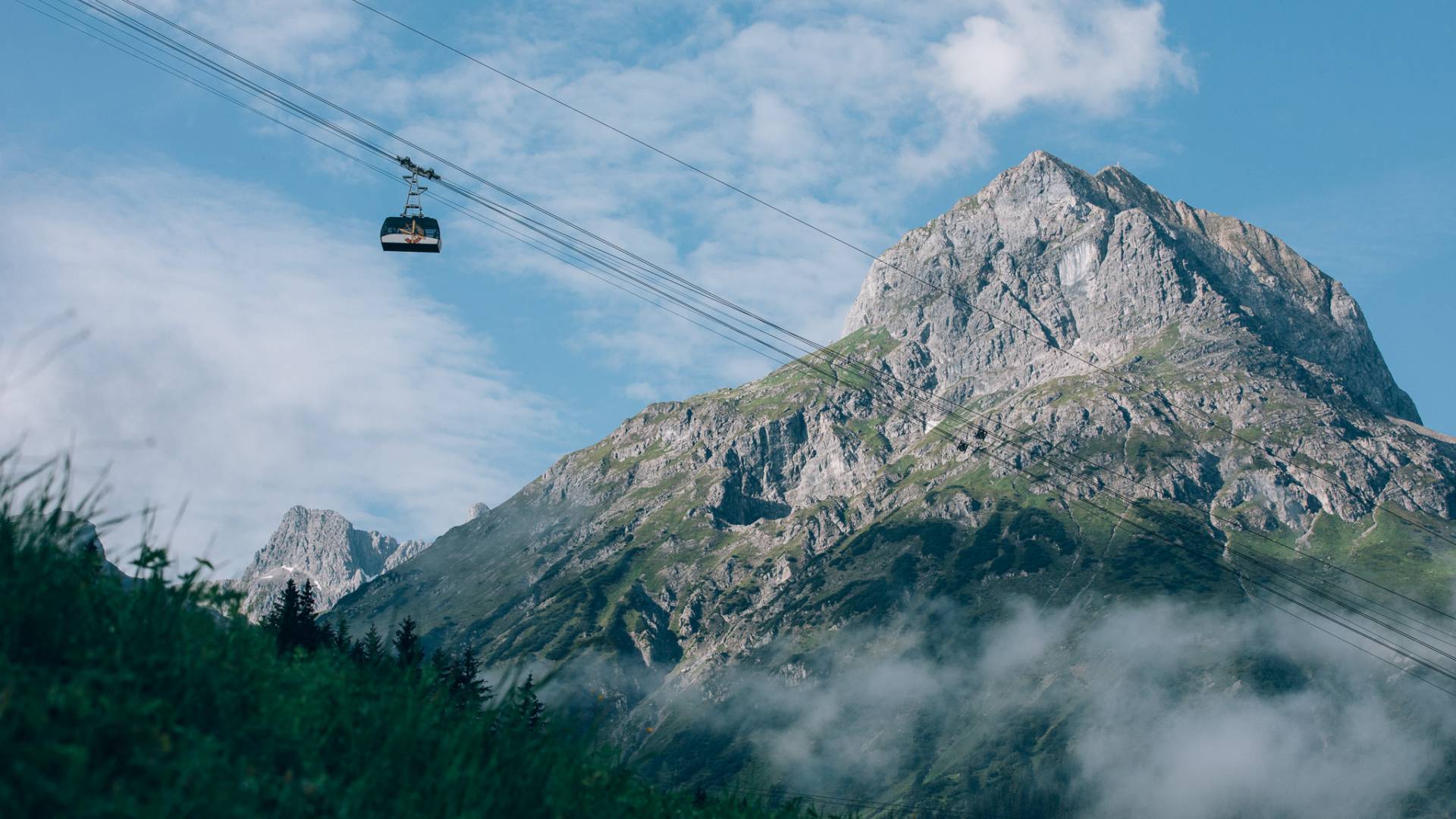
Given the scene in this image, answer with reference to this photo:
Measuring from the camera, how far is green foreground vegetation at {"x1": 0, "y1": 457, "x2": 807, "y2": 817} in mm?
11883

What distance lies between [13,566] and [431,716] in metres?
5.00

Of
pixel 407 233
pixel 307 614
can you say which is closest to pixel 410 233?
pixel 407 233

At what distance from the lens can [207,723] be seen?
13.8m

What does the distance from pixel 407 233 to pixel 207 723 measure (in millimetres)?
50986

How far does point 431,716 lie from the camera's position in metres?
15.8

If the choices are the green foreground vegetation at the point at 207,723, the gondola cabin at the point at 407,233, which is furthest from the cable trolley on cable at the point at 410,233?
the green foreground vegetation at the point at 207,723

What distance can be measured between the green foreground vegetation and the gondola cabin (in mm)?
47072

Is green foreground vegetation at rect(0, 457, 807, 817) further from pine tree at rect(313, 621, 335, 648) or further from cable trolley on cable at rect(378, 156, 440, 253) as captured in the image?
cable trolley on cable at rect(378, 156, 440, 253)

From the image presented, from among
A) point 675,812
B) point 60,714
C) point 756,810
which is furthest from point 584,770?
point 60,714

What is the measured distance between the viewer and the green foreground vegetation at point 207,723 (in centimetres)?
1188

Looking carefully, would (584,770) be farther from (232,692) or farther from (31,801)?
(31,801)

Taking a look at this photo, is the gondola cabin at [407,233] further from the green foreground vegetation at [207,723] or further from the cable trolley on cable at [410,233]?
the green foreground vegetation at [207,723]

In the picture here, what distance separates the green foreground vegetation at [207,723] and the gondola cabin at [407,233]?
154 feet

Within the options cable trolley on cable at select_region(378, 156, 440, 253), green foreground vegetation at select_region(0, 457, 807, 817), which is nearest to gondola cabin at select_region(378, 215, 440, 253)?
cable trolley on cable at select_region(378, 156, 440, 253)
